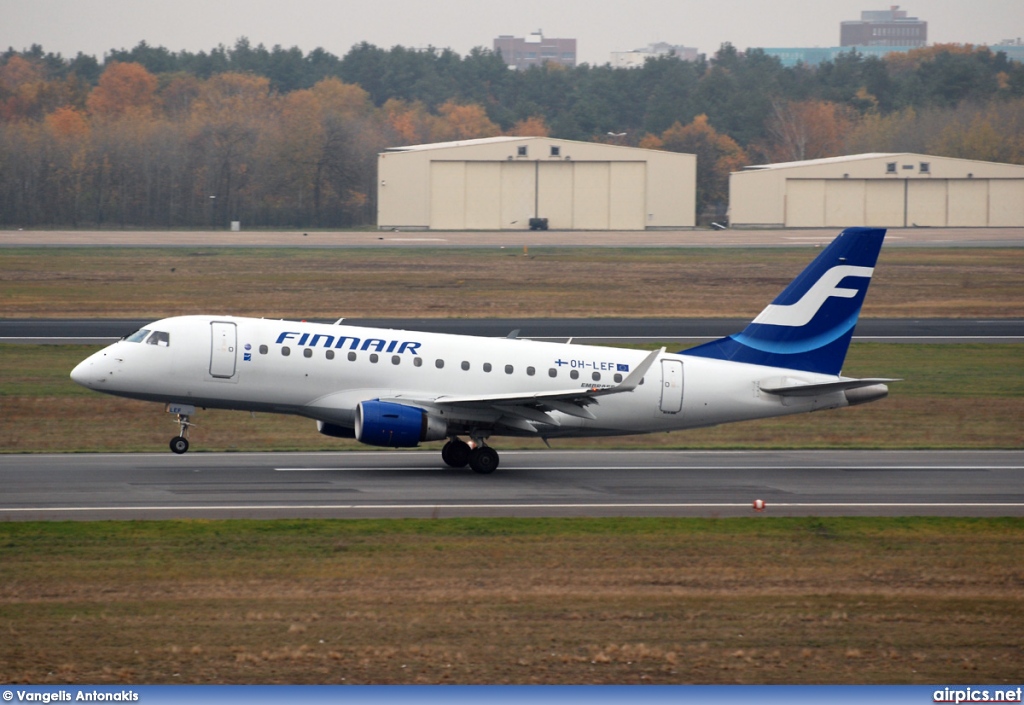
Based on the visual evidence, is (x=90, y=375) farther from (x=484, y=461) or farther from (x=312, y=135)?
(x=312, y=135)

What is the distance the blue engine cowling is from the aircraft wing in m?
0.77

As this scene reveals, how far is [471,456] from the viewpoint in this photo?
2780cm

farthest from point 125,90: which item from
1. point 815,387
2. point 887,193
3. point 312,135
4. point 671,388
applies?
point 815,387

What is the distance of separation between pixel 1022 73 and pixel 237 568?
18821cm

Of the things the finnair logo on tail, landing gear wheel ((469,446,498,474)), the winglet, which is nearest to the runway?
landing gear wheel ((469,446,498,474))

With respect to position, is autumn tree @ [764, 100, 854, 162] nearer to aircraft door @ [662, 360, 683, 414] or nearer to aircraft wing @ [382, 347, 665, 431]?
aircraft door @ [662, 360, 683, 414]

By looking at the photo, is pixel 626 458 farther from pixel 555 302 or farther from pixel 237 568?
pixel 555 302

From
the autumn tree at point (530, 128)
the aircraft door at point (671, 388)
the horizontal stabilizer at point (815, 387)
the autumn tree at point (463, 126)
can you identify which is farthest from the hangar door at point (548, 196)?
the horizontal stabilizer at point (815, 387)

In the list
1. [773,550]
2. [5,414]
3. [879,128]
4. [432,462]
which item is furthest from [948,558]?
[879,128]

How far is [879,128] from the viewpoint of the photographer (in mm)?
168125

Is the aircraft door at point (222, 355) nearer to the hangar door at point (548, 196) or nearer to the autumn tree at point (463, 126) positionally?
the hangar door at point (548, 196)

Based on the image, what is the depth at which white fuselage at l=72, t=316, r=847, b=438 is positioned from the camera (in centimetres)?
2739

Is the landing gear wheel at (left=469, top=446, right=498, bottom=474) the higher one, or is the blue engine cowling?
the blue engine cowling

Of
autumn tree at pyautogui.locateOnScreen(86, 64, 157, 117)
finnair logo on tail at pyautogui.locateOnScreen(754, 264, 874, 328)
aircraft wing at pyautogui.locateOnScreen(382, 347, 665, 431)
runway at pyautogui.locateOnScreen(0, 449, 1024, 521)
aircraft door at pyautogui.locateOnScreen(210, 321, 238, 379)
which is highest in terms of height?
autumn tree at pyautogui.locateOnScreen(86, 64, 157, 117)
